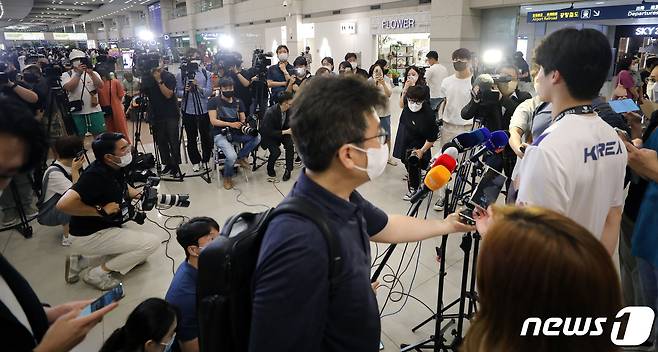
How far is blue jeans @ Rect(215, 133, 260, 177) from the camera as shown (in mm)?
4988

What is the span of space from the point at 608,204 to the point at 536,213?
0.92 m

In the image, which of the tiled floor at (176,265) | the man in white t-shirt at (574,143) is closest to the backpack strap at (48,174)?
the tiled floor at (176,265)

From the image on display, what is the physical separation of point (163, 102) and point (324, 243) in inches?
191

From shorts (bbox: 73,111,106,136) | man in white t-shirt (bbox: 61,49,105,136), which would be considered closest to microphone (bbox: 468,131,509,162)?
man in white t-shirt (bbox: 61,49,105,136)

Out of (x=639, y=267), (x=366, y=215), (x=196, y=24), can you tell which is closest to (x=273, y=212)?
(x=366, y=215)

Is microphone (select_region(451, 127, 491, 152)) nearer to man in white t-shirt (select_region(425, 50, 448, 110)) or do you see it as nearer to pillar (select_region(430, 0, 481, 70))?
man in white t-shirt (select_region(425, 50, 448, 110))

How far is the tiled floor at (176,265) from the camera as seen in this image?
2529mm

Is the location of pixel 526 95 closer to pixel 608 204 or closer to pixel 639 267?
pixel 639 267

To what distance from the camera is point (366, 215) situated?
4.56 ft

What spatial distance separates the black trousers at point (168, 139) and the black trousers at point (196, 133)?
0.16 m

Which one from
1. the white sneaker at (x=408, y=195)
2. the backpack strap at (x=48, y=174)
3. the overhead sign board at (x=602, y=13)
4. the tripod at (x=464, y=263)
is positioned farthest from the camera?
the overhead sign board at (x=602, y=13)

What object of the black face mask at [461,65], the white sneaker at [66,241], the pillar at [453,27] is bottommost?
the white sneaker at [66,241]

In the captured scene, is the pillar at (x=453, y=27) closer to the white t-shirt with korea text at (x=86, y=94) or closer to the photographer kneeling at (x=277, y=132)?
the photographer kneeling at (x=277, y=132)

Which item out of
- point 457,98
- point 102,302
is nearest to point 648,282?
point 102,302
